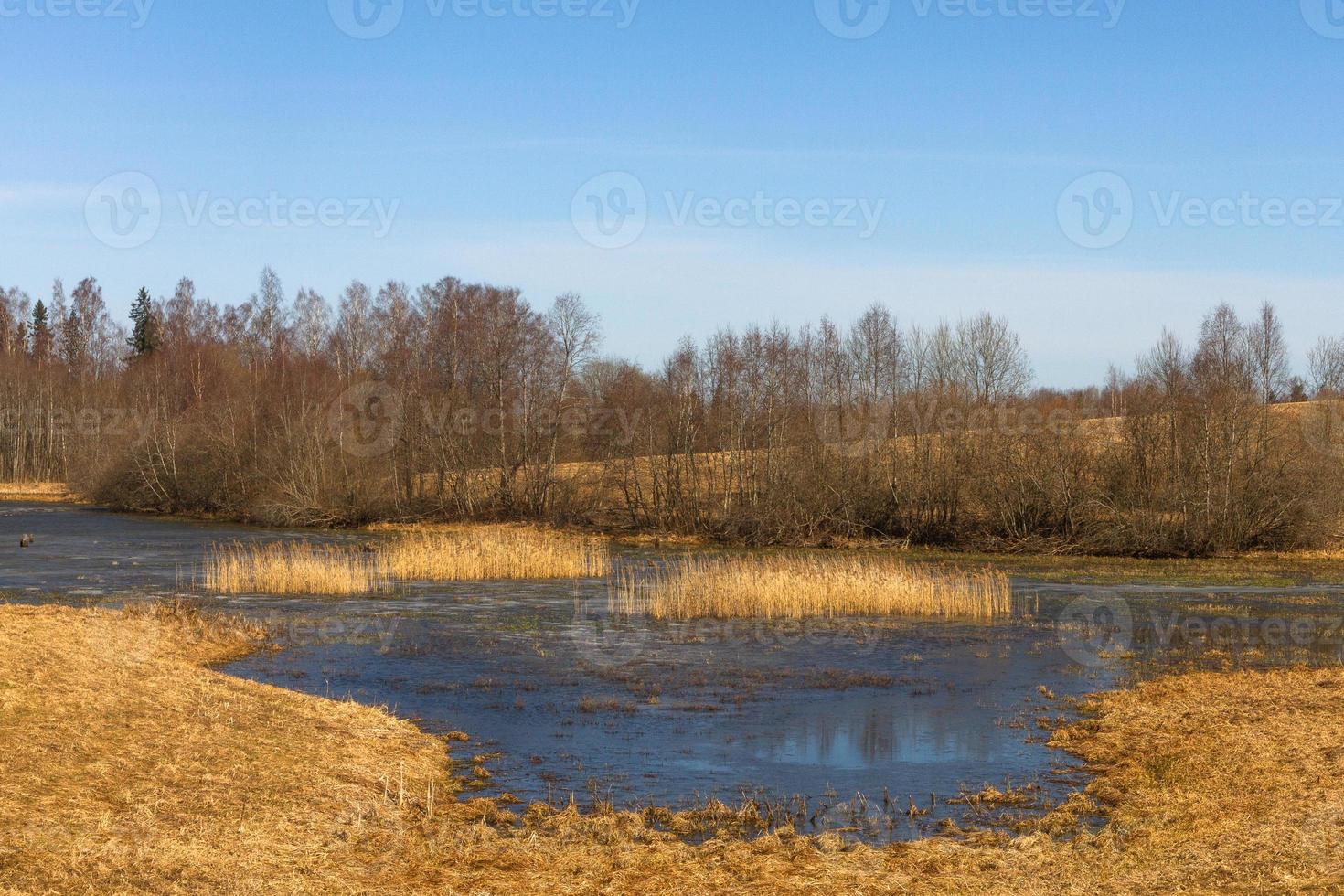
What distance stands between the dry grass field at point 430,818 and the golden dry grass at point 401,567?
46.0 ft

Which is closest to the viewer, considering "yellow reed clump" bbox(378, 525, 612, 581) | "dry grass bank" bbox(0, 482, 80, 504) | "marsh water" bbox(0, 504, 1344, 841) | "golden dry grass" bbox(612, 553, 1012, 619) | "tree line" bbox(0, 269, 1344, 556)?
"marsh water" bbox(0, 504, 1344, 841)

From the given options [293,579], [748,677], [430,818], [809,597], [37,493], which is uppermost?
[37,493]

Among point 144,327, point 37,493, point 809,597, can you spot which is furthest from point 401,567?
point 144,327

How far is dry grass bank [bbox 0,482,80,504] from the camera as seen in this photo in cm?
7156

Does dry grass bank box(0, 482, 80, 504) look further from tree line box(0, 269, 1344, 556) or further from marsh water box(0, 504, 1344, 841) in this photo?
marsh water box(0, 504, 1344, 841)

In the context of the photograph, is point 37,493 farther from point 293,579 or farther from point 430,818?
point 430,818

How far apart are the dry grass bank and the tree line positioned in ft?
7.42

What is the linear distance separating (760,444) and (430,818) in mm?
42556

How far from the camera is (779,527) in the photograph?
4622 cm

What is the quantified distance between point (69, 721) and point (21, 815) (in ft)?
9.87

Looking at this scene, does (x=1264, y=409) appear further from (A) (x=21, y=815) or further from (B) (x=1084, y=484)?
(A) (x=21, y=815)

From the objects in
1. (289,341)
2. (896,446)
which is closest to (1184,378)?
(896,446)

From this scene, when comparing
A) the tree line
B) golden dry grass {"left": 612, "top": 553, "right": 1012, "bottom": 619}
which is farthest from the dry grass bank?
golden dry grass {"left": 612, "top": 553, "right": 1012, "bottom": 619}

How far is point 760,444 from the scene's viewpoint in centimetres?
5256
